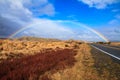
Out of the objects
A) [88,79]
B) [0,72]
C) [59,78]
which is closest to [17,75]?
[0,72]

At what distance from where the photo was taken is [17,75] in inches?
312

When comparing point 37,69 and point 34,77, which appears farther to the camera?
point 37,69

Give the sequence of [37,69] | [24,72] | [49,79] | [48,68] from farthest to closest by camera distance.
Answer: [48,68], [37,69], [24,72], [49,79]

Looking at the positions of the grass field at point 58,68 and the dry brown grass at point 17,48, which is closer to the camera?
the grass field at point 58,68

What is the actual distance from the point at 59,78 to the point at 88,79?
56.9 inches

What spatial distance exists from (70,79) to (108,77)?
1.95m

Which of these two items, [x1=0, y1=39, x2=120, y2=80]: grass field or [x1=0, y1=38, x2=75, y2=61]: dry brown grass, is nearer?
[x1=0, y1=39, x2=120, y2=80]: grass field

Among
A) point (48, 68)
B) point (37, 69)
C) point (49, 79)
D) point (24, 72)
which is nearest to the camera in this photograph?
point (49, 79)

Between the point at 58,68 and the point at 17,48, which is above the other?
the point at 17,48

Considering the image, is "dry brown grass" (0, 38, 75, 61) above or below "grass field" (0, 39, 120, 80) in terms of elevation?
above

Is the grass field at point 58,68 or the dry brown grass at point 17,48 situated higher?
the dry brown grass at point 17,48

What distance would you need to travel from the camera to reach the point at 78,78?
7.96 meters

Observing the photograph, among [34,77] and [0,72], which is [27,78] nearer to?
[34,77]

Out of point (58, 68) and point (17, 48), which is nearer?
point (58, 68)
